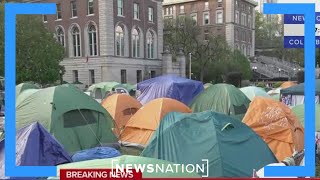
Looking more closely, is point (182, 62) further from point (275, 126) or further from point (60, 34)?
point (275, 126)

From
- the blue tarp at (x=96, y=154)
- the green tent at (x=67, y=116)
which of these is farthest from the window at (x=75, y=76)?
the blue tarp at (x=96, y=154)

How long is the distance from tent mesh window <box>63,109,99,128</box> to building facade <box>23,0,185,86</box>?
107ft

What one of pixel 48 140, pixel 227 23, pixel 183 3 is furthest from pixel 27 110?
pixel 183 3

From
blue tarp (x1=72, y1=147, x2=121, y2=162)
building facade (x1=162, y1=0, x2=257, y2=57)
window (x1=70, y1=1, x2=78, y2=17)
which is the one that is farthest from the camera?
building facade (x1=162, y1=0, x2=257, y2=57)

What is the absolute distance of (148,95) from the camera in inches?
757

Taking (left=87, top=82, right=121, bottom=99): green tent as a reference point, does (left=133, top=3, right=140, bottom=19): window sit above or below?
above

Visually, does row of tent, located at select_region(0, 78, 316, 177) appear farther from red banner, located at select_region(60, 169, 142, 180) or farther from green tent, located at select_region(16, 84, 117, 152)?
red banner, located at select_region(60, 169, 142, 180)

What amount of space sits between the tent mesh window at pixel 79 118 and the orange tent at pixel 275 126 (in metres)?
4.07

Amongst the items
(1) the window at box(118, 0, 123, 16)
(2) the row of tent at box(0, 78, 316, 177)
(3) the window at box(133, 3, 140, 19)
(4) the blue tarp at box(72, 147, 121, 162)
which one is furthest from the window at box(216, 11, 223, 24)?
(4) the blue tarp at box(72, 147, 121, 162)

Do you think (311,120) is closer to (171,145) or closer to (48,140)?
(171,145)

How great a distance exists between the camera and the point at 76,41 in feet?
152

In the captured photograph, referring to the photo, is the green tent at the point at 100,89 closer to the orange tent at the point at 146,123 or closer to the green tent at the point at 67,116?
the orange tent at the point at 146,123

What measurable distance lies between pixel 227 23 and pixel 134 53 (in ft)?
94.4

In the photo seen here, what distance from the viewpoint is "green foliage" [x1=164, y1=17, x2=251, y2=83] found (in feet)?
180
